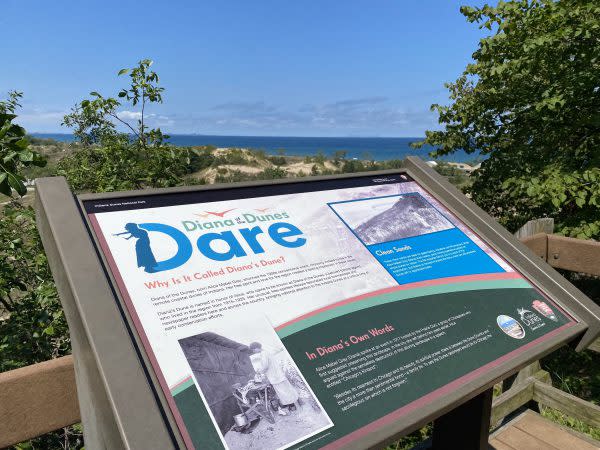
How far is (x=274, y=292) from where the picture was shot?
4.03ft

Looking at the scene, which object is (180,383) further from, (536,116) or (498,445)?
(536,116)

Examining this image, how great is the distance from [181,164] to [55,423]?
8.75 feet

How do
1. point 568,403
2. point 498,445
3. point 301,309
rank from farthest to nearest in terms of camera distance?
point 568,403, point 498,445, point 301,309

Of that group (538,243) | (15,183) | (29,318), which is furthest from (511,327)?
(29,318)

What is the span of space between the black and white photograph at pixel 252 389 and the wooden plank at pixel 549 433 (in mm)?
1814

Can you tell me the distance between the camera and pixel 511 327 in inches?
58.7

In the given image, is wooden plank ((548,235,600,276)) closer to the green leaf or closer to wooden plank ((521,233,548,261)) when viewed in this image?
wooden plank ((521,233,548,261))

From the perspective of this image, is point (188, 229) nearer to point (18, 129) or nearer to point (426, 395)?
point (426, 395)

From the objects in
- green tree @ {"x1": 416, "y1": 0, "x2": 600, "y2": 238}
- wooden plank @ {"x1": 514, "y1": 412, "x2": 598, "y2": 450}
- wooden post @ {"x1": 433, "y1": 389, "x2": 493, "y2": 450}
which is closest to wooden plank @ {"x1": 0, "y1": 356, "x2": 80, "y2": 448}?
wooden post @ {"x1": 433, "y1": 389, "x2": 493, "y2": 450}

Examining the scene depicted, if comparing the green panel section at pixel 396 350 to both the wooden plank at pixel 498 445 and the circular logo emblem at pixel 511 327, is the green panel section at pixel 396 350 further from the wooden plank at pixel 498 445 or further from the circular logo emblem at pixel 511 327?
the wooden plank at pixel 498 445

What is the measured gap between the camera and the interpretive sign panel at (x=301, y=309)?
1009 mm

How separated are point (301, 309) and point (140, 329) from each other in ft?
1.27

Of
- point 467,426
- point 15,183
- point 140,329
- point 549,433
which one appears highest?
point 15,183

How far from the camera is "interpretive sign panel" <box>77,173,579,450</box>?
1.01 metres
